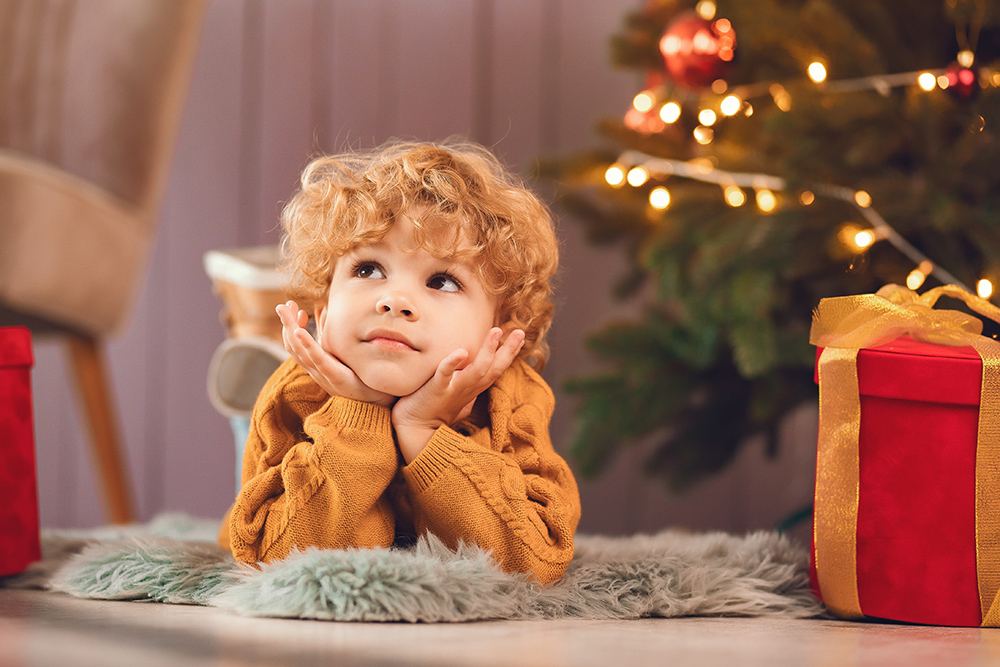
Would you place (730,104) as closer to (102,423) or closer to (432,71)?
(432,71)

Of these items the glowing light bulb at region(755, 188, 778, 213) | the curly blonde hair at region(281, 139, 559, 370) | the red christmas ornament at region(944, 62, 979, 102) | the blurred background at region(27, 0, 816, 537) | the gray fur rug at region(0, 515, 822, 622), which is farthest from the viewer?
the blurred background at region(27, 0, 816, 537)

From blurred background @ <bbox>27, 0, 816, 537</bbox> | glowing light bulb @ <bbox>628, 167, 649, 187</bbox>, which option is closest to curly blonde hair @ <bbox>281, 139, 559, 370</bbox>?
glowing light bulb @ <bbox>628, 167, 649, 187</bbox>

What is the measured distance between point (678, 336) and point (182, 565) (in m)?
0.74

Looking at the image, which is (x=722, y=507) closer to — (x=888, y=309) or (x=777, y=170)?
(x=777, y=170)

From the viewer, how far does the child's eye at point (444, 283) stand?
0.71 meters

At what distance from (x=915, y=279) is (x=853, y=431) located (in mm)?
446

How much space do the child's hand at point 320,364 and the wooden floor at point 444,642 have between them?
0.19 meters

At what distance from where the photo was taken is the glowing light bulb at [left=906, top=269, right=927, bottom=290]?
1039mm

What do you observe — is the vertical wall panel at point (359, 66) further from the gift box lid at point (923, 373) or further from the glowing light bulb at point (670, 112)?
the gift box lid at point (923, 373)

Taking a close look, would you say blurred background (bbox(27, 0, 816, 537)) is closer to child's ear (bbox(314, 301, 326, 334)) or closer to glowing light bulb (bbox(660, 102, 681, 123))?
glowing light bulb (bbox(660, 102, 681, 123))

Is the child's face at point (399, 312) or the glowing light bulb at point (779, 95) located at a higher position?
the glowing light bulb at point (779, 95)

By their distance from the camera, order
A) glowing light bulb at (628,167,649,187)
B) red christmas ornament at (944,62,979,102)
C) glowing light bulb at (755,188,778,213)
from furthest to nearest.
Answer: glowing light bulb at (628,167,649,187) < glowing light bulb at (755,188,778,213) < red christmas ornament at (944,62,979,102)

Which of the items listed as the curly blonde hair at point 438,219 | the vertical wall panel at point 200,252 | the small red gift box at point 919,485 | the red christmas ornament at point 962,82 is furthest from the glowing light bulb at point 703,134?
the vertical wall panel at point 200,252

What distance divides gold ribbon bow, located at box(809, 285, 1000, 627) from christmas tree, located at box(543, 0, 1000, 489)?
0.29 m
